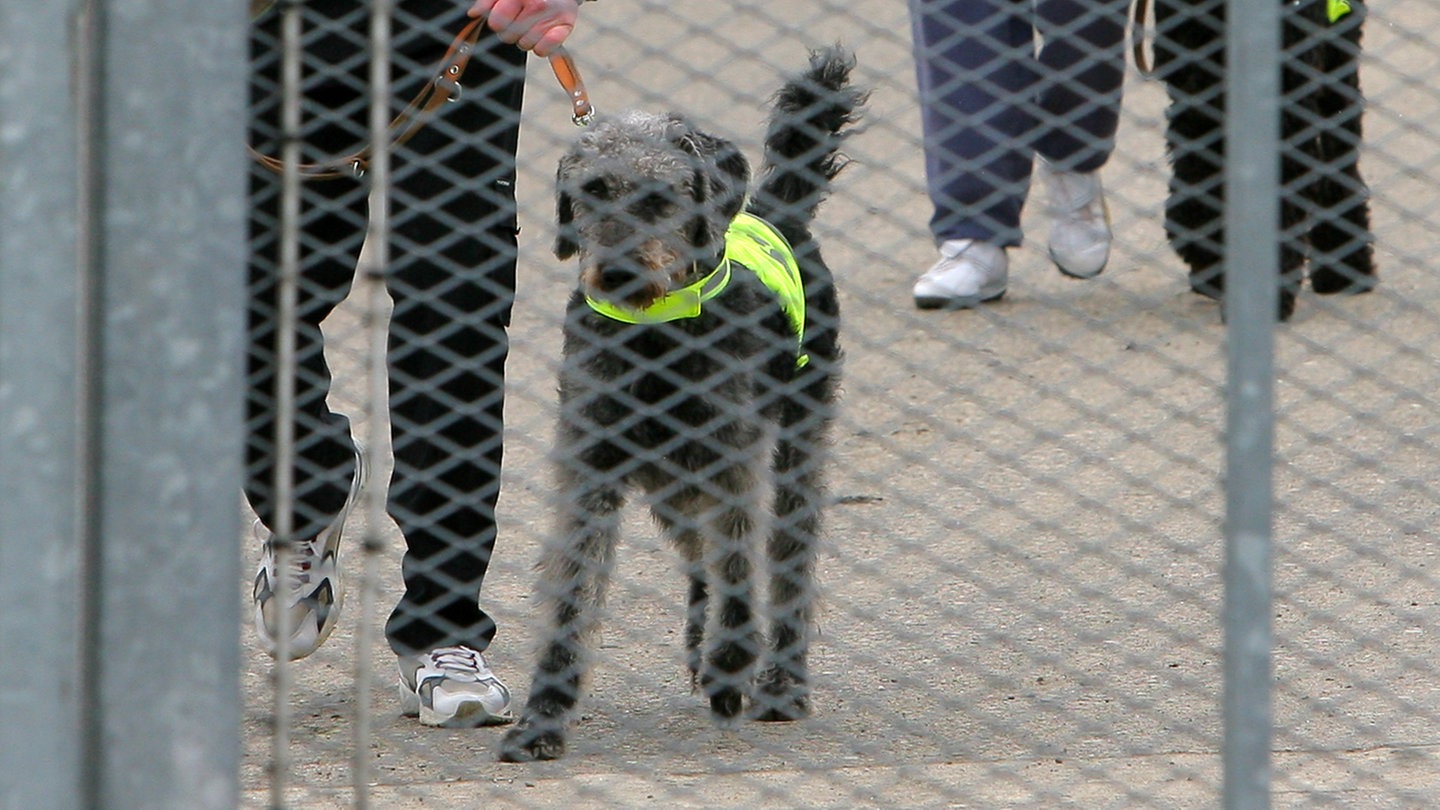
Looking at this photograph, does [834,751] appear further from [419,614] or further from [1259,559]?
[1259,559]

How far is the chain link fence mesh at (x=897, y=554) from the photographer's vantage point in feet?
10.2

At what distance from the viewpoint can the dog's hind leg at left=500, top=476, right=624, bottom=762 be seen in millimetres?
3438

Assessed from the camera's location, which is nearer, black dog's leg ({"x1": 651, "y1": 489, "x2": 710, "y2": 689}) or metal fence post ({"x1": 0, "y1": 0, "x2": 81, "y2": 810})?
metal fence post ({"x1": 0, "y1": 0, "x2": 81, "y2": 810})

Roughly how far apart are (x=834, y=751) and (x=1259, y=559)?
1.49m

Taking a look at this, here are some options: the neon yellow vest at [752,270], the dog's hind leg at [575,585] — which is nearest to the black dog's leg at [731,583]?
the dog's hind leg at [575,585]

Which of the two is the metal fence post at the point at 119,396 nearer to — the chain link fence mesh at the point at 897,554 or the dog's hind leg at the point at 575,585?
the chain link fence mesh at the point at 897,554

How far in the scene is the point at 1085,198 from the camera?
613 centimetres

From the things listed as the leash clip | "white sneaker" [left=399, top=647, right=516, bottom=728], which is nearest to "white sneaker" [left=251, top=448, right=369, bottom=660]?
"white sneaker" [left=399, top=647, right=516, bottom=728]

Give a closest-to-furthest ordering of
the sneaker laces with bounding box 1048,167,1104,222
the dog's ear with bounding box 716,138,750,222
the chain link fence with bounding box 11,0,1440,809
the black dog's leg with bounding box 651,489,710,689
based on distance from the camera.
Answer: the chain link fence with bounding box 11,0,1440,809, the black dog's leg with bounding box 651,489,710,689, the dog's ear with bounding box 716,138,750,222, the sneaker laces with bounding box 1048,167,1104,222

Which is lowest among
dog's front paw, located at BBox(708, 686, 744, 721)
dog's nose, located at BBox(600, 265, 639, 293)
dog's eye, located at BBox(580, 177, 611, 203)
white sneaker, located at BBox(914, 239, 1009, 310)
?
dog's front paw, located at BBox(708, 686, 744, 721)

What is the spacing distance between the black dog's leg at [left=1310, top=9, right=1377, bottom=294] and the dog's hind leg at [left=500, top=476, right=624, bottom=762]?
88.5 inches

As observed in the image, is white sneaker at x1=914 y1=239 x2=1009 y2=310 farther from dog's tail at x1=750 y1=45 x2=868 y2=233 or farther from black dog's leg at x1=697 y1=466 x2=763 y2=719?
black dog's leg at x1=697 y1=466 x2=763 y2=719

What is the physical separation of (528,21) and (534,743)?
1269 mm

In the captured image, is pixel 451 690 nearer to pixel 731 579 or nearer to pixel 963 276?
pixel 731 579
